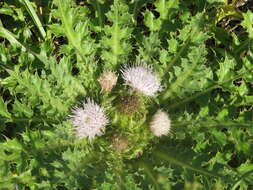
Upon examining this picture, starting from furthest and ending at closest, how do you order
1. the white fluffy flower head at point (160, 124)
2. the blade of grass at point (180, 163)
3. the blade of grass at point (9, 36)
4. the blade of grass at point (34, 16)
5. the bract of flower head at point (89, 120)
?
the blade of grass at point (34, 16) → the blade of grass at point (9, 36) → the white fluffy flower head at point (160, 124) → the bract of flower head at point (89, 120) → the blade of grass at point (180, 163)

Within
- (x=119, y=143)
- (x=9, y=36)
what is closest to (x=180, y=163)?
(x=119, y=143)

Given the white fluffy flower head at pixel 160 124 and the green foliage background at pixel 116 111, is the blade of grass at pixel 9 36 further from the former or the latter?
the white fluffy flower head at pixel 160 124

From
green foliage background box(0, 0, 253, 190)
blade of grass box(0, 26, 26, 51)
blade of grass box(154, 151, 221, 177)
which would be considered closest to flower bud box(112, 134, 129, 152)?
green foliage background box(0, 0, 253, 190)

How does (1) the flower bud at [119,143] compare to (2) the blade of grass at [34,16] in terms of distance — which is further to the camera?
(2) the blade of grass at [34,16]

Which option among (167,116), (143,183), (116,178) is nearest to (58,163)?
(116,178)

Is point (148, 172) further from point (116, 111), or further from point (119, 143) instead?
point (116, 111)

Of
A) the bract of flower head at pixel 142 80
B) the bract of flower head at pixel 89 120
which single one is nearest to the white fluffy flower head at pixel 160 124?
the bract of flower head at pixel 142 80
